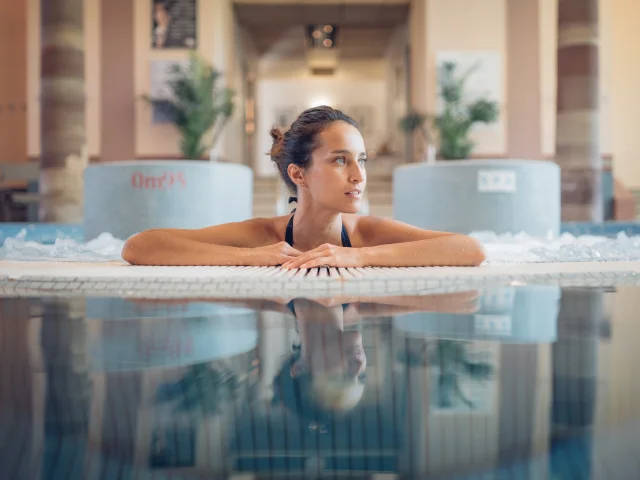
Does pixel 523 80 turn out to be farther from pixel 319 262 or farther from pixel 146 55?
pixel 319 262

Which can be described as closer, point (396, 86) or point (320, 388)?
point (320, 388)

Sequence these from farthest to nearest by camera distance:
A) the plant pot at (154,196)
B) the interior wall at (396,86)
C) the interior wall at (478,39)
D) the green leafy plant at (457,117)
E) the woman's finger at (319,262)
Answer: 1. the interior wall at (396,86)
2. the interior wall at (478,39)
3. the green leafy plant at (457,117)
4. the plant pot at (154,196)
5. the woman's finger at (319,262)

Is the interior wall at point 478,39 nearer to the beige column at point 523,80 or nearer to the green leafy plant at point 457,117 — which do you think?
the beige column at point 523,80

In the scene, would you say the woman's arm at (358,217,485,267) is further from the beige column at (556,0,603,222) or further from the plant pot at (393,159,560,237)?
the beige column at (556,0,603,222)

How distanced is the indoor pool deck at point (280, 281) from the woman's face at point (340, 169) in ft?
1.01

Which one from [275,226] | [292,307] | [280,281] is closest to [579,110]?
→ [275,226]

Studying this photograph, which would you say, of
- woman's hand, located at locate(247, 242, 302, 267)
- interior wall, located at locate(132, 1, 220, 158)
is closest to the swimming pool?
woman's hand, located at locate(247, 242, 302, 267)

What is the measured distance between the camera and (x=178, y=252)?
2.58 meters

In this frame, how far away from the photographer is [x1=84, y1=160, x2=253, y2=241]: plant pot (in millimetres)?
4824

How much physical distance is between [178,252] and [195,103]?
8.90 m

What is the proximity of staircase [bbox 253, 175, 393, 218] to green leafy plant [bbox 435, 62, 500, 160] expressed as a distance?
1388mm

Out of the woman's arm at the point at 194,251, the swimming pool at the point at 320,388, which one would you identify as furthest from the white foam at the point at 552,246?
the swimming pool at the point at 320,388

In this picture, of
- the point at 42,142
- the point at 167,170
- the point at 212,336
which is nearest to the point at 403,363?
the point at 212,336

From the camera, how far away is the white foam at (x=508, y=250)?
3.28 metres
